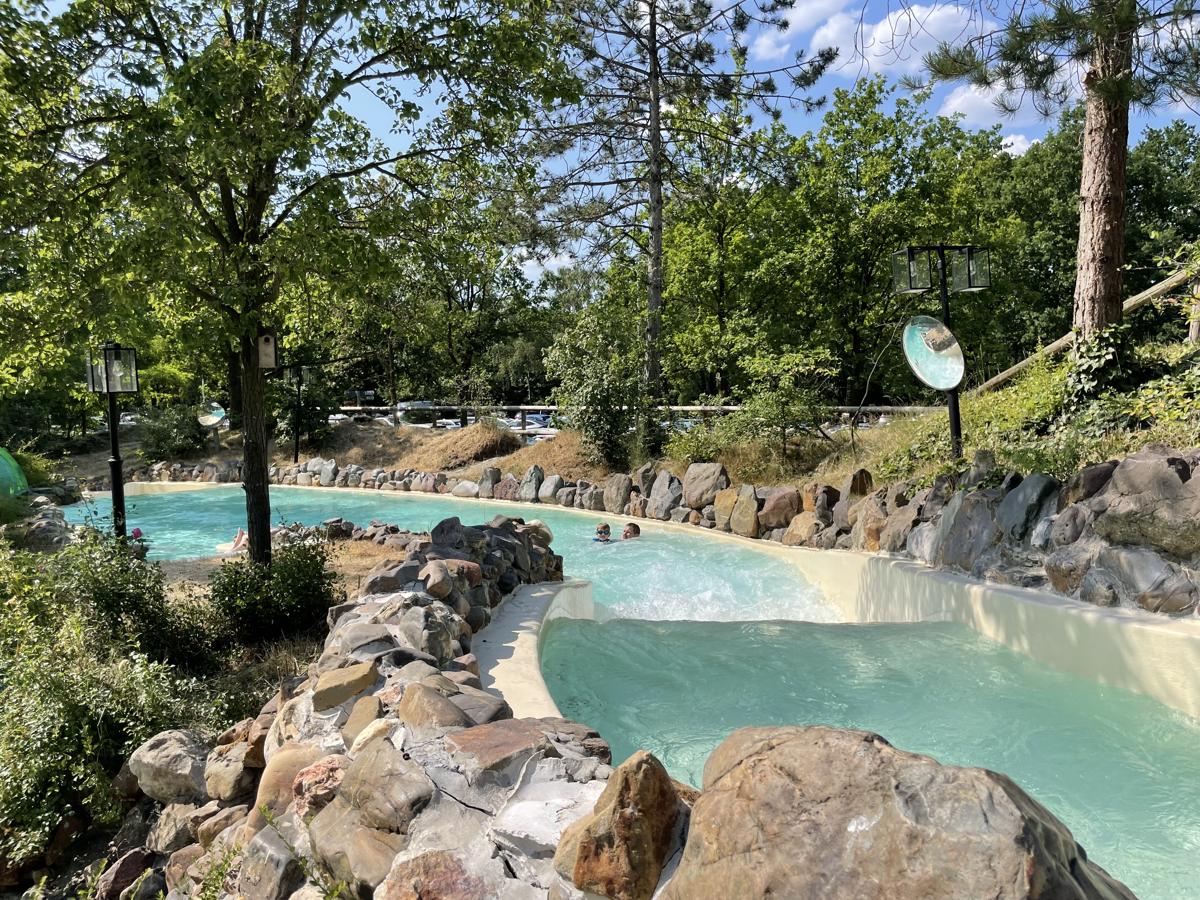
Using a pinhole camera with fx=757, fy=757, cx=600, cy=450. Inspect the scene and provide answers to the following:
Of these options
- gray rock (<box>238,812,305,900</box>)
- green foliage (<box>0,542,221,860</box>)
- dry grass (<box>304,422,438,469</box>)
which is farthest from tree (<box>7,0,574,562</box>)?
dry grass (<box>304,422,438,469</box>)

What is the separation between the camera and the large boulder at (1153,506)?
436 centimetres

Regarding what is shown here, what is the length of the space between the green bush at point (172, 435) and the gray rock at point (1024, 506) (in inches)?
779

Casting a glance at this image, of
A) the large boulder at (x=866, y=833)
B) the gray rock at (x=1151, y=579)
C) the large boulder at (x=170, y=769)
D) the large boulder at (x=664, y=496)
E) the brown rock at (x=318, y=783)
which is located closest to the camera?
the large boulder at (x=866, y=833)

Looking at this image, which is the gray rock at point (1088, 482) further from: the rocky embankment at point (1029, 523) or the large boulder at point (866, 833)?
the large boulder at point (866, 833)

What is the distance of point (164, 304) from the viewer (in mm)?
7012

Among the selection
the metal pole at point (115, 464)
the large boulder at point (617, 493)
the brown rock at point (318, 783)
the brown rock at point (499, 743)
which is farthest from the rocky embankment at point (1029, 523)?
the metal pole at point (115, 464)

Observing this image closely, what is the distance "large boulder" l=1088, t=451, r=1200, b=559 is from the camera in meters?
4.36

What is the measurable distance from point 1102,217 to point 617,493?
668cm

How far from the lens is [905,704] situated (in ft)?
13.4

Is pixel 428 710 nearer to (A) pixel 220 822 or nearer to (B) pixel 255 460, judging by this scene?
(A) pixel 220 822

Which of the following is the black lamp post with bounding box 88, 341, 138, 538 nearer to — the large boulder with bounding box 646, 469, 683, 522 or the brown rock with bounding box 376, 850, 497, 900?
the large boulder with bounding box 646, 469, 683, 522

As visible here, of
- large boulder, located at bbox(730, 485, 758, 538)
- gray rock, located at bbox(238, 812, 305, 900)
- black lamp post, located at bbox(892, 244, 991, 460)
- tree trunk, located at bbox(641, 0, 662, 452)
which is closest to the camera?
gray rock, located at bbox(238, 812, 305, 900)

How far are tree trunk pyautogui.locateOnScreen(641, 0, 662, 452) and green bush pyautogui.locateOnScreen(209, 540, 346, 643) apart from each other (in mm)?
8186

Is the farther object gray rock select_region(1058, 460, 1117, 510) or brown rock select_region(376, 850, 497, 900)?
gray rock select_region(1058, 460, 1117, 510)
